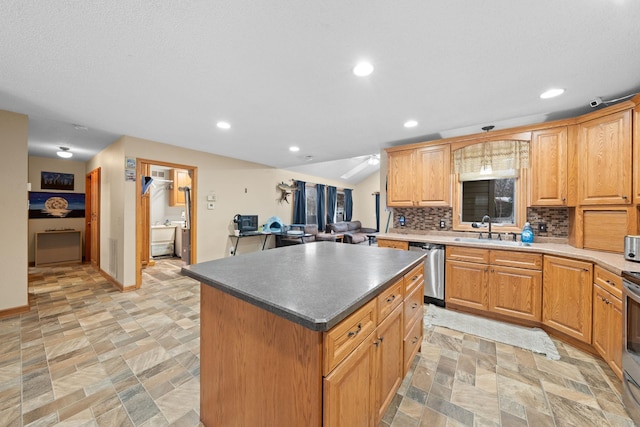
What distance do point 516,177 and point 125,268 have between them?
5.60 metres

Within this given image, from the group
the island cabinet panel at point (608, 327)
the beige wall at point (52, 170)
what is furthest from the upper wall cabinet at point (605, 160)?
the beige wall at point (52, 170)

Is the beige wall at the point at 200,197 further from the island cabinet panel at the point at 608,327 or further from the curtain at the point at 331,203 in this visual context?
the island cabinet panel at the point at 608,327

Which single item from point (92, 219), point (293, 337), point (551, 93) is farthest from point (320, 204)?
point (293, 337)

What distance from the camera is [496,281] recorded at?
270 cm

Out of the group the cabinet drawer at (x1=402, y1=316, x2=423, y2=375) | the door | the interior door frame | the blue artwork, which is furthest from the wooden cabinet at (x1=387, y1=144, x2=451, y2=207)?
the blue artwork

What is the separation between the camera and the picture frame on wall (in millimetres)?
5070

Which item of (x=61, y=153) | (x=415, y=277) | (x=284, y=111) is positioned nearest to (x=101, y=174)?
(x=61, y=153)

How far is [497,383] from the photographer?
177 cm

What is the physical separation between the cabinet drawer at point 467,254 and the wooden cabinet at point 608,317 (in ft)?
2.75

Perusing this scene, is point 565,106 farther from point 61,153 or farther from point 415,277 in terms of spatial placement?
point 61,153

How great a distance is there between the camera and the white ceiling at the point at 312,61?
133cm

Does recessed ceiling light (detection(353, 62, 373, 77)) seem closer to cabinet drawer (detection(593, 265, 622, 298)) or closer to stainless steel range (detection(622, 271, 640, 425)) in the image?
stainless steel range (detection(622, 271, 640, 425))

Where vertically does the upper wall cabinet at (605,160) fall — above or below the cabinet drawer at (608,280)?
above

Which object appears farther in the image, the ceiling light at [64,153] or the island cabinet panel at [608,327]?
the ceiling light at [64,153]
